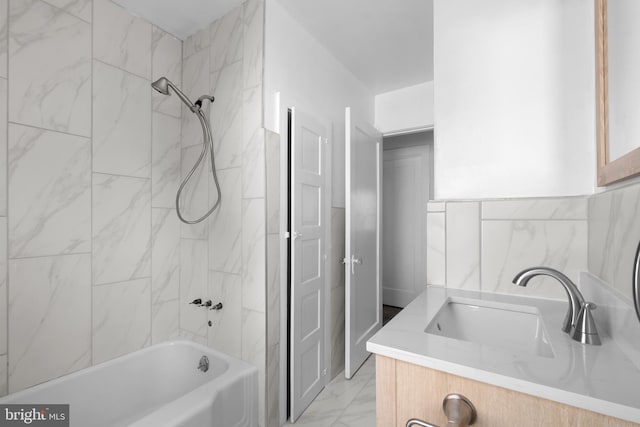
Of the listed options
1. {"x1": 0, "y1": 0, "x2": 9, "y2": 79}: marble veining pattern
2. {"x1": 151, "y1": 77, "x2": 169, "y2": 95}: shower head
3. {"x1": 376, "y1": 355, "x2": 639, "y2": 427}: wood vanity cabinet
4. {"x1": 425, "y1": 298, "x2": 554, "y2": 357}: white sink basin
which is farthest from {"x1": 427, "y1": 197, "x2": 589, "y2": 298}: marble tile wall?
{"x1": 0, "y1": 0, "x2": 9, "y2": 79}: marble veining pattern

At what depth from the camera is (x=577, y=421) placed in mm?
516

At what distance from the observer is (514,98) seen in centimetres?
119

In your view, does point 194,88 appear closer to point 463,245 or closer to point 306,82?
point 306,82

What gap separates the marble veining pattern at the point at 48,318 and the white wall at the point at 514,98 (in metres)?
1.93

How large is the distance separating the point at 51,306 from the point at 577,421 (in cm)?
201

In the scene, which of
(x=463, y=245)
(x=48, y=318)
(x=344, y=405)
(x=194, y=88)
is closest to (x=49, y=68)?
(x=194, y=88)

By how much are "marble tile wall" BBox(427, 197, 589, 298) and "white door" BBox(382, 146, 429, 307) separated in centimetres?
239

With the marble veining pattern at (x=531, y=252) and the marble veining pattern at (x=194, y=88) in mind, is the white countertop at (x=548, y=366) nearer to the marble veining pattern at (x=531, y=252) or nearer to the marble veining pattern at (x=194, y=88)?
the marble veining pattern at (x=531, y=252)

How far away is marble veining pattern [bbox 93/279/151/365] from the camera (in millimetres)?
1576

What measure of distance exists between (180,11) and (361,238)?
1916 millimetres

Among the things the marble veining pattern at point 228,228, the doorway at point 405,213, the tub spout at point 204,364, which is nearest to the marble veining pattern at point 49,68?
the marble veining pattern at point 228,228

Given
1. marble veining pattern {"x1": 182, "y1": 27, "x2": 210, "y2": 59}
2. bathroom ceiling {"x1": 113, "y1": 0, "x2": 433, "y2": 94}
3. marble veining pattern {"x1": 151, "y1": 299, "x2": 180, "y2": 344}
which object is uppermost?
bathroom ceiling {"x1": 113, "y1": 0, "x2": 433, "y2": 94}

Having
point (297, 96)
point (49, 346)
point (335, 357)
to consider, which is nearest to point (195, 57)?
point (297, 96)

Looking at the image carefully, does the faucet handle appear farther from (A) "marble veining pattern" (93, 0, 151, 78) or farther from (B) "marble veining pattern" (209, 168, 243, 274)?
(A) "marble veining pattern" (93, 0, 151, 78)
